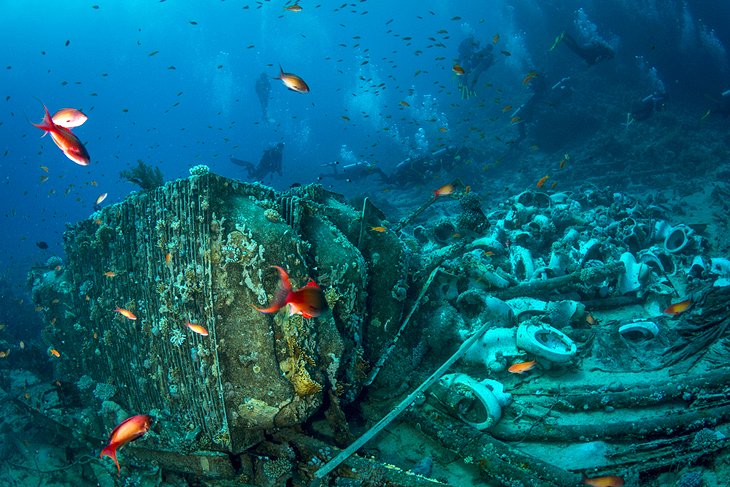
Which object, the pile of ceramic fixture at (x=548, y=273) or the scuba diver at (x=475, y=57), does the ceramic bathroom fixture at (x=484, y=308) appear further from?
the scuba diver at (x=475, y=57)

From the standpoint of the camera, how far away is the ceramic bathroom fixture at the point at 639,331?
15.2 feet

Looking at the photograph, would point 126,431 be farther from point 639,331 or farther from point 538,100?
point 538,100

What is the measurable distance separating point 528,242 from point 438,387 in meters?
4.52

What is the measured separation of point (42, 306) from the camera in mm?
5695

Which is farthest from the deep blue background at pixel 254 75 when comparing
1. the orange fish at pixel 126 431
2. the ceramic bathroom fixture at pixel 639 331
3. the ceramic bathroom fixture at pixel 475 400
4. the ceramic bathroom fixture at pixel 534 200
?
the orange fish at pixel 126 431

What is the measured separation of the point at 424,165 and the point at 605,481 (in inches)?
582

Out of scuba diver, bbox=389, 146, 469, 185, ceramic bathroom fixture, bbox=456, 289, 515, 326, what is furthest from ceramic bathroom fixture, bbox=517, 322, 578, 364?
scuba diver, bbox=389, 146, 469, 185

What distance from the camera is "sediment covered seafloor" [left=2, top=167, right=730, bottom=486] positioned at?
3.32m

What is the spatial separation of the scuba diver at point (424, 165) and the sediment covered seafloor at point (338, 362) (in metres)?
11.5

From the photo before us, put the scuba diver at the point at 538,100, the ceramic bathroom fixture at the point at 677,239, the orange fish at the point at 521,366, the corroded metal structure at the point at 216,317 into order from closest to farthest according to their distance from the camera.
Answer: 1. the corroded metal structure at the point at 216,317
2. the orange fish at the point at 521,366
3. the ceramic bathroom fixture at the point at 677,239
4. the scuba diver at the point at 538,100

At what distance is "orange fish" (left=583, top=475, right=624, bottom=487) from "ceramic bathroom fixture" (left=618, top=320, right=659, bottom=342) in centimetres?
245

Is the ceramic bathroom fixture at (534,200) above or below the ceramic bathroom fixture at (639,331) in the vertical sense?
below

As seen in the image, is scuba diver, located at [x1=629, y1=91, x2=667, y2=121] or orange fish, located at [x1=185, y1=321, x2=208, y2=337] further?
scuba diver, located at [x1=629, y1=91, x2=667, y2=121]

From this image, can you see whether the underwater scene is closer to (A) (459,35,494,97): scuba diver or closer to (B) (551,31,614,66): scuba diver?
(B) (551,31,614,66): scuba diver
